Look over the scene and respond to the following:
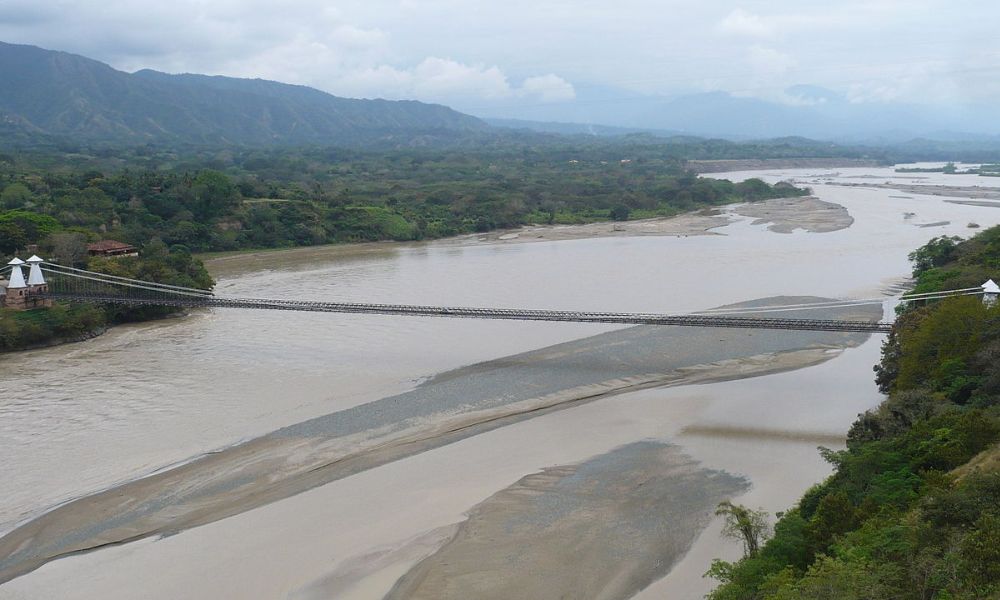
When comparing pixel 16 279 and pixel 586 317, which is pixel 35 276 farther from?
pixel 586 317

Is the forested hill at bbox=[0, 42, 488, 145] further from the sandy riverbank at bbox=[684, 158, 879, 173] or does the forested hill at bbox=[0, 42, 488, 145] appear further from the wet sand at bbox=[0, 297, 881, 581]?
the wet sand at bbox=[0, 297, 881, 581]

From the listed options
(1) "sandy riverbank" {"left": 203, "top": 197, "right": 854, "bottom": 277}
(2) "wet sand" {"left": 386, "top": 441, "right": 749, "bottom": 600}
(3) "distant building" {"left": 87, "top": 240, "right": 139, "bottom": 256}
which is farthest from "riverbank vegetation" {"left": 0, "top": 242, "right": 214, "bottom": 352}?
(2) "wet sand" {"left": 386, "top": 441, "right": 749, "bottom": 600}


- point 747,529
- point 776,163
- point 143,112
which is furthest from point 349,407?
point 143,112

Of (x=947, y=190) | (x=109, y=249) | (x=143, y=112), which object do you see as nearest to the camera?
(x=109, y=249)

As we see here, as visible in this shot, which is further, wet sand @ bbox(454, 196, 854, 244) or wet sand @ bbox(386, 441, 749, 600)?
wet sand @ bbox(454, 196, 854, 244)

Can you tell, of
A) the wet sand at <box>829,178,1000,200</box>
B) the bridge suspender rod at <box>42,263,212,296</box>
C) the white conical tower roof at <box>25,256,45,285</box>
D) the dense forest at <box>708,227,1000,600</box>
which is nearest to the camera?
the dense forest at <box>708,227,1000,600</box>

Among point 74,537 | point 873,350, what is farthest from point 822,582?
point 873,350
